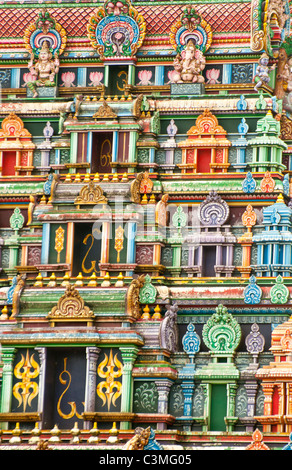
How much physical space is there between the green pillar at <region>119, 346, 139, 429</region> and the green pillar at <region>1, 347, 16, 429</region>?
10.4 ft

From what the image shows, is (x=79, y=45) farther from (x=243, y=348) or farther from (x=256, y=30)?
(x=243, y=348)

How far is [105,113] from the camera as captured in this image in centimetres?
5841

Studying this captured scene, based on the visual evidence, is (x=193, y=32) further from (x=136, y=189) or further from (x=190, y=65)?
(x=136, y=189)

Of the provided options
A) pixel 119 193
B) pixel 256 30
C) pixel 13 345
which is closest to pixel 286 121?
pixel 256 30

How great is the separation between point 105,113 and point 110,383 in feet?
29.3

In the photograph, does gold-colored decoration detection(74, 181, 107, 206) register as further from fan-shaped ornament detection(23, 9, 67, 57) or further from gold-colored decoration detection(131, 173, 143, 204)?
fan-shaped ornament detection(23, 9, 67, 57)

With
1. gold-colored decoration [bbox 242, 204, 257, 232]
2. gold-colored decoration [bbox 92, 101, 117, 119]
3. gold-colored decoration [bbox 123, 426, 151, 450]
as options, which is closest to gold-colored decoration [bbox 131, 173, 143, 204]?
gold-colored decoration [bbox 92, 101, 117, 119]

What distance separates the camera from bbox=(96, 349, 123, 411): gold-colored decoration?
5384 cm

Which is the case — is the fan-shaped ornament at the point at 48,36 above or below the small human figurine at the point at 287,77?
above

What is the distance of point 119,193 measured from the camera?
56750 mm

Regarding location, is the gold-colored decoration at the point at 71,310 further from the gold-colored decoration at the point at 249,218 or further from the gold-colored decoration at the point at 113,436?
the gold-colored decoration at the point at 249,218

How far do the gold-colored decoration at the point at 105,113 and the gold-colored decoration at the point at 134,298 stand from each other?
18.5 feet

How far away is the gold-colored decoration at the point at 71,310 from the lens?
54.4 meters

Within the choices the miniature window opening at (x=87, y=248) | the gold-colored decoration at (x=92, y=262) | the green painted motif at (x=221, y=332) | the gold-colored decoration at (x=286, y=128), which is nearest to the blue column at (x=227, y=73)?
the gold-colored decoration at (x=286, y=128)
